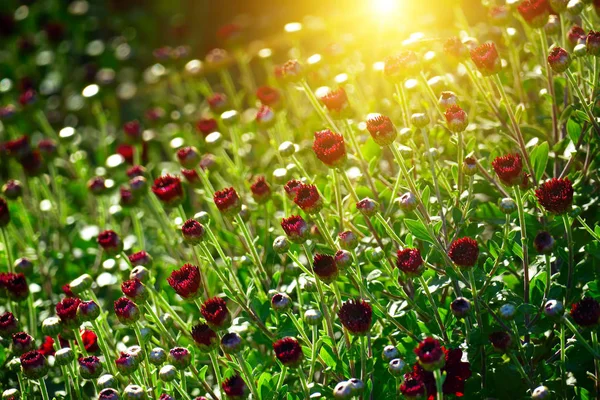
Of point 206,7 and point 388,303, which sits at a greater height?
point 388,303

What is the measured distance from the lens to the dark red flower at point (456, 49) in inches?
87.5

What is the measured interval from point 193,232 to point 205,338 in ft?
1.01

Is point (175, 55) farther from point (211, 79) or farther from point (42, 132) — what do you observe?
point (211, 79)

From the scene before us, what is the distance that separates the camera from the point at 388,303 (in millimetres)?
2211

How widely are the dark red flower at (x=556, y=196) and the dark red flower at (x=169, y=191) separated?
3.65ft

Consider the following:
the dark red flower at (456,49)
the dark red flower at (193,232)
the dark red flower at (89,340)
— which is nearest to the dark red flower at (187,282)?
the dark red flower at (193,232)

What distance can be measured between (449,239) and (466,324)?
0.86 feet

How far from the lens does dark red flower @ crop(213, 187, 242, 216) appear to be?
2096 millimetres

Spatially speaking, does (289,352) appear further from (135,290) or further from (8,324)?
(8,324)

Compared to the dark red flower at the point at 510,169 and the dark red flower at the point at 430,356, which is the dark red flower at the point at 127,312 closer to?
the dark red flower at the point at 430,356

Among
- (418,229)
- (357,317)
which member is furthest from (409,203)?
(357,317)

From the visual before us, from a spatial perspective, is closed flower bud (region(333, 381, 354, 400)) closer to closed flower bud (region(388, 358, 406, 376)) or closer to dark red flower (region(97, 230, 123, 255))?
closed flower bud (region(388, 358, 406, 376))

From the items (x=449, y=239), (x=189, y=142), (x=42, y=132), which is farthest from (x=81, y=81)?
(x=449, y=239)

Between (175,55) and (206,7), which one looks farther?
(206,7)
